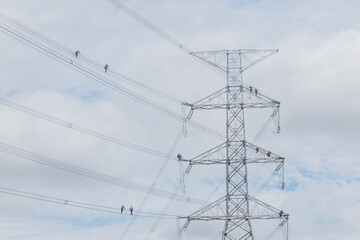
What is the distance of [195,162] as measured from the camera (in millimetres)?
84250

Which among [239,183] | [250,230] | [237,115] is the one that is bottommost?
[250,230]

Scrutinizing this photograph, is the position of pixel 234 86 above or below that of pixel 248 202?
above

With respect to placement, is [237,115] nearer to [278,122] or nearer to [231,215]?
[278,122]

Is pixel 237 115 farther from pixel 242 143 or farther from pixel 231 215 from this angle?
pixel 231 215

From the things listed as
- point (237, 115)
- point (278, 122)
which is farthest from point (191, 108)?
point (278, 122)

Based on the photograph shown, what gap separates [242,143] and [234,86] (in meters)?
6.95

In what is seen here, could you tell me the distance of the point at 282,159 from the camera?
280ft

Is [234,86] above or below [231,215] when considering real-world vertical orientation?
above

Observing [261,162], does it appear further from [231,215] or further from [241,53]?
[241,53]

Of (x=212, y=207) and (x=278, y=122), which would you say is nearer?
(x=212, y=207)

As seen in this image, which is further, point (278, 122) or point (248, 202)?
point (278, 122)

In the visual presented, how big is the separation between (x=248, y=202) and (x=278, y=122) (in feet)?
36.9

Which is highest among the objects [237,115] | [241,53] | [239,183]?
[241,53]

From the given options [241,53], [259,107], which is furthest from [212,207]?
[241,53]
